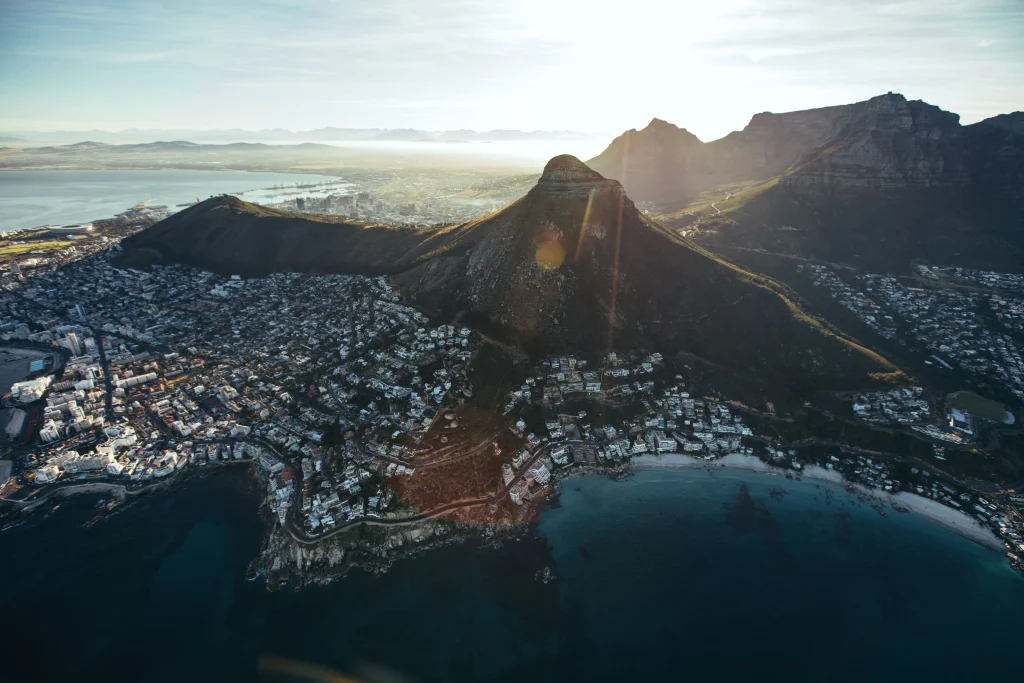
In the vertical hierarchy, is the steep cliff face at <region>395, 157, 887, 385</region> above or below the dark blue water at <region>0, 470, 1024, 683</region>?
above

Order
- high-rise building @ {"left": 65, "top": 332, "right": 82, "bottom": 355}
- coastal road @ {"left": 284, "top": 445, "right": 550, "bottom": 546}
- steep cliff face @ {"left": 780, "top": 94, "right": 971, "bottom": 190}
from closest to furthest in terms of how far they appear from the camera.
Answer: coastal road @ {"left": 284, "top": 445, "right": 550, "bottom": 546} < high-rise building @ {"left": 65, "top": 332, "right": 82, "bottom": 355} < steep cliff face @ {"left": 780, "top": 94, "right": 971, "bottom": 190}

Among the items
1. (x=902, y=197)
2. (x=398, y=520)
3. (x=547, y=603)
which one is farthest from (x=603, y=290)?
(x=902, y=197)

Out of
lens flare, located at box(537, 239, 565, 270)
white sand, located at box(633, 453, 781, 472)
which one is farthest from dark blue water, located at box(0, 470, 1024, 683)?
lens flare, located at box(537, 239, 565, 270)

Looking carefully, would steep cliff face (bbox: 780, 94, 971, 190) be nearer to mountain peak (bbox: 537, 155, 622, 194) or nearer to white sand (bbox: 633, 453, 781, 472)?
mountain peak (bbox: 537, 155, 622, 194)

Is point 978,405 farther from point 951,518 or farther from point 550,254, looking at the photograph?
point 550,254

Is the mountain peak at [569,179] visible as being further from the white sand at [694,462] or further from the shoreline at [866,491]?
the shoreline at [866,491]

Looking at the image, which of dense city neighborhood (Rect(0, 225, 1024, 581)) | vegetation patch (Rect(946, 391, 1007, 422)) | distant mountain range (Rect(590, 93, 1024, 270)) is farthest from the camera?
distant mountain range (Rect(590, 93, 1024, 270))

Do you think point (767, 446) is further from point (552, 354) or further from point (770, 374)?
point (552, 354)
